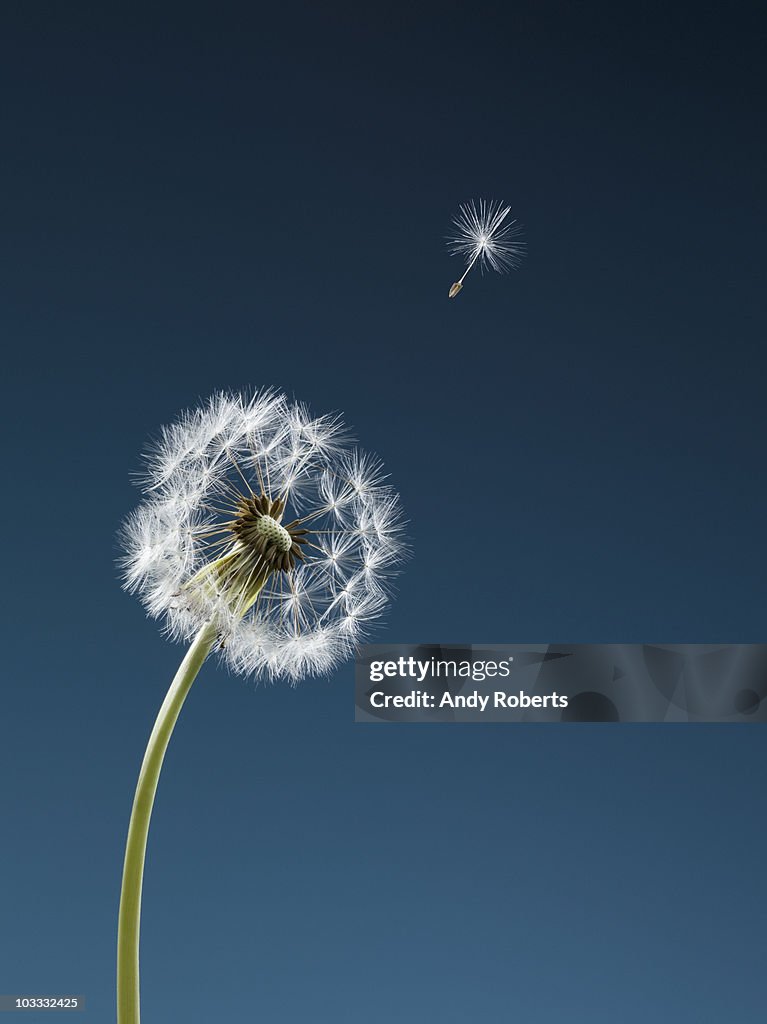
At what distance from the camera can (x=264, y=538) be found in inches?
48.7

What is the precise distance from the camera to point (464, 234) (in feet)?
5.85

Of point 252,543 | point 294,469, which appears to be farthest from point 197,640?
point 294,469

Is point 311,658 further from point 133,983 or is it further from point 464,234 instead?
point 464,234

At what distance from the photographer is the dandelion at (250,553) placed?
1.23 metres

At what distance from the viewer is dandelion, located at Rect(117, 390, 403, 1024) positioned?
1228 millimetres

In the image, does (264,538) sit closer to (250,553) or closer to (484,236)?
(250,553)

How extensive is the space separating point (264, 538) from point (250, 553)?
3 cm
